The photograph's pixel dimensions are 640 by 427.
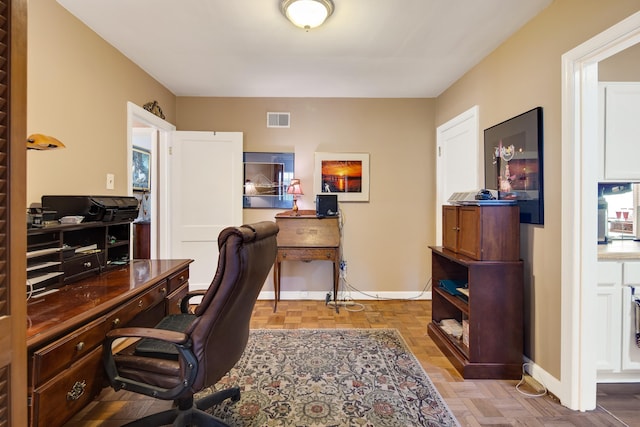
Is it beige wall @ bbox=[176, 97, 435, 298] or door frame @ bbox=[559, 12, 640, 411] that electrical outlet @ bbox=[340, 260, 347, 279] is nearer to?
beige wall @ bbox=[176, 97, 435, 298]

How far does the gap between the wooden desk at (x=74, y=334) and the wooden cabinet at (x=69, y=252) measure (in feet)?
0.24

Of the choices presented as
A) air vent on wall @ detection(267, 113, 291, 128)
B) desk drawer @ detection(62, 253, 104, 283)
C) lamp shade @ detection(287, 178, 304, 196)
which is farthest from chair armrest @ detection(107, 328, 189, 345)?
air vent on wall @ detection(267, 113, 291, 128)

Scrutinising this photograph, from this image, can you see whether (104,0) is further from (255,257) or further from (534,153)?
(534,153)

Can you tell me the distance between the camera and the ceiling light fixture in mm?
1867

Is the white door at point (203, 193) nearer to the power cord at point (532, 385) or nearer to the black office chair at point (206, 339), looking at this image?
the black office chair at point (206, 339)

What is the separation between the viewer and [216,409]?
1.76 metres

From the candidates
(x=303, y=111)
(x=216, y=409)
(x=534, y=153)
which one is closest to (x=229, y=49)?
(x=303, y=111)

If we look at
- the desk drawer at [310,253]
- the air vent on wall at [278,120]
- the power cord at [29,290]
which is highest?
the air vent on wall at [278,120]

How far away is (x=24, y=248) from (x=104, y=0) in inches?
72.7

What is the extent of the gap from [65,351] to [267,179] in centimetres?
270

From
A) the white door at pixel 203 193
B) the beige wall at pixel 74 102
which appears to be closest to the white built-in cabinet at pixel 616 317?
the white door at pixel 203 193

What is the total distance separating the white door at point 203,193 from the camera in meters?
3.49

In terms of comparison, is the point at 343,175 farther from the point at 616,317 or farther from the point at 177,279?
the point at 616,317

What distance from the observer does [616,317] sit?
1.94 metres
